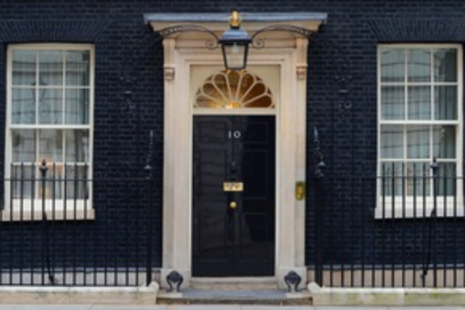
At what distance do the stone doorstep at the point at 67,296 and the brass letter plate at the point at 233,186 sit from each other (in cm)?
211

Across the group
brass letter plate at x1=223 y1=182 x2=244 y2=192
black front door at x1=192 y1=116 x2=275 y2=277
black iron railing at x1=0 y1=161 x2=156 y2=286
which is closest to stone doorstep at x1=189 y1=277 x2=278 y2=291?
black front door at x1=192 y1=116 x2=275 y2=277

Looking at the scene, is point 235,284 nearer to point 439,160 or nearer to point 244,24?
point 439,160

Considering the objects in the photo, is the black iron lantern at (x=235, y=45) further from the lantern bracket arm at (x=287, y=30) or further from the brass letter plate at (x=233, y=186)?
the brass letter plate at (x=233, y=186)

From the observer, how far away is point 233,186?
10773 mm

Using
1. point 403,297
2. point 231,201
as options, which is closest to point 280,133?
point 231,201

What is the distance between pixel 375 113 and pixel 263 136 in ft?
5.35

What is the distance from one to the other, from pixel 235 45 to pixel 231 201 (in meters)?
2.39

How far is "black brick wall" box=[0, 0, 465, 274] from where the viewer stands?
10.7 meters

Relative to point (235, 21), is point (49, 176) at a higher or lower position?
lower

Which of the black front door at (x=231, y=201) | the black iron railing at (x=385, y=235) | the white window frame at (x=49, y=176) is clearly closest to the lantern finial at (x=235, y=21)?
the black front door at (x=231, y=201)

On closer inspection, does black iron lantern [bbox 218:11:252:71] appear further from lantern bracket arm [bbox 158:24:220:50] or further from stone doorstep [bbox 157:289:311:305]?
stone doorstep [bbox 157:289:311:305]

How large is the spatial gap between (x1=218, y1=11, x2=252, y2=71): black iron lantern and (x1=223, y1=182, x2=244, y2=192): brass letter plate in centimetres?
185

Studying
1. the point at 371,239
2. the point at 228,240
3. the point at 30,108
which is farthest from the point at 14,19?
the point at 371,239

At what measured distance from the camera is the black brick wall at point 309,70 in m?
10.7
